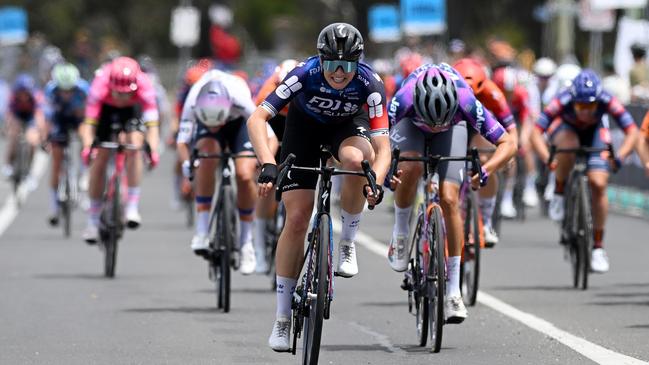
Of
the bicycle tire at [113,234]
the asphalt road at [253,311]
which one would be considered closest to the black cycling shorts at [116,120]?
the bicycle tire at [113,234]

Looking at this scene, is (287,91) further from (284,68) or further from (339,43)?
(284,68)

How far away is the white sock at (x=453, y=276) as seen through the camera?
37.7ft

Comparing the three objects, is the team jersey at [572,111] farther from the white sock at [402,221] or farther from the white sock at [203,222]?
the white sock at [402,221]

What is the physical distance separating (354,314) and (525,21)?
51.1m

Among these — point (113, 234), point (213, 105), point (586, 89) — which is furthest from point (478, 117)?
point (113, 234)

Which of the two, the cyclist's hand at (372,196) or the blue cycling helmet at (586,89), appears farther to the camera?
the blue cycling helmet at (586,89)

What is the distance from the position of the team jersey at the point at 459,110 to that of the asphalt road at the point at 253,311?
1.28 meters

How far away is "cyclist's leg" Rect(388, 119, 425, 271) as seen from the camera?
1223cm

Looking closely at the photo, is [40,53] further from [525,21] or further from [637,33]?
[637,33]

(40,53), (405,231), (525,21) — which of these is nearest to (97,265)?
(405,231)

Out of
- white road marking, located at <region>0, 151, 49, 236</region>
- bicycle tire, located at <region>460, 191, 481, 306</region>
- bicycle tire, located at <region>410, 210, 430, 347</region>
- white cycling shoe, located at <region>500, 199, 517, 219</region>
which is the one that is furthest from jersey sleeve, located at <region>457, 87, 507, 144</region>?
white road marking, located at <region>0, 151, 49, 236</region>

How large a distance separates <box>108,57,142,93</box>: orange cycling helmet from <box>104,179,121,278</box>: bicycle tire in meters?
0.77

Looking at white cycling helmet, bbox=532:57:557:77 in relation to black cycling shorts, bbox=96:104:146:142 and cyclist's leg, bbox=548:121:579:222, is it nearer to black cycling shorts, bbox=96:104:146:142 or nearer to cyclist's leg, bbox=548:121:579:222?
cyclist's leg, bbox=548:121:579:222

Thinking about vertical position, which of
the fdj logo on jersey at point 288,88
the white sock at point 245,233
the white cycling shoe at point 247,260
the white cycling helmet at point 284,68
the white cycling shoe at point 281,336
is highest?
the white cycling helmet at point 284,68
